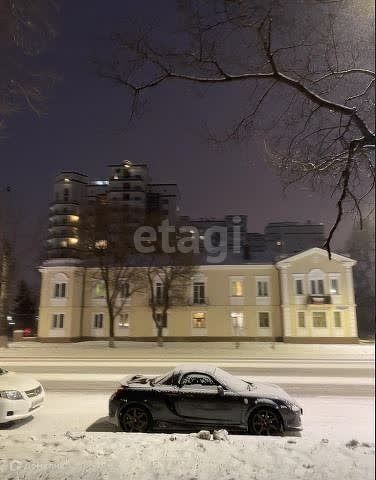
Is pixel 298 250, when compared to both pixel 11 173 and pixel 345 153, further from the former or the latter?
pixel 11 173

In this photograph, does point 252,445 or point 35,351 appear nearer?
point 252,445

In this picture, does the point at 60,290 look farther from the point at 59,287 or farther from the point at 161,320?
the point at 161,320

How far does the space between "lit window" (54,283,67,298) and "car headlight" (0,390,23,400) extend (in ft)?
2.71

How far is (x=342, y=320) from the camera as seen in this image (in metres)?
3.77

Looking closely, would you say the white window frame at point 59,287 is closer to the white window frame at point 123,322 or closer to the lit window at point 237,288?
the white window frame at point 123,322

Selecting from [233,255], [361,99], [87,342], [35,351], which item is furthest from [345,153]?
[35,351]

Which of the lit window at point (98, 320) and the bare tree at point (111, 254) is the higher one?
the bare tree at point (111, 254)

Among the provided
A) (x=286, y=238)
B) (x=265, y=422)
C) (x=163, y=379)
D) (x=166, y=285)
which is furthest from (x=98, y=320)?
(x=286, y=238)

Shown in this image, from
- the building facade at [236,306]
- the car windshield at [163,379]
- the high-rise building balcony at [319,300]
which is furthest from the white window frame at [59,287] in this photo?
the high-rise building balcony at [319,300]

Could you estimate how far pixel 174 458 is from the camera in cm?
283

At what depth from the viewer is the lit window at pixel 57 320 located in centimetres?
353

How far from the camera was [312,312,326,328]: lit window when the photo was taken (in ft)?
12.1

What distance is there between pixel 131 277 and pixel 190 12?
2411 millimetres

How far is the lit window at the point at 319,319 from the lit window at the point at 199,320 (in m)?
0.94
